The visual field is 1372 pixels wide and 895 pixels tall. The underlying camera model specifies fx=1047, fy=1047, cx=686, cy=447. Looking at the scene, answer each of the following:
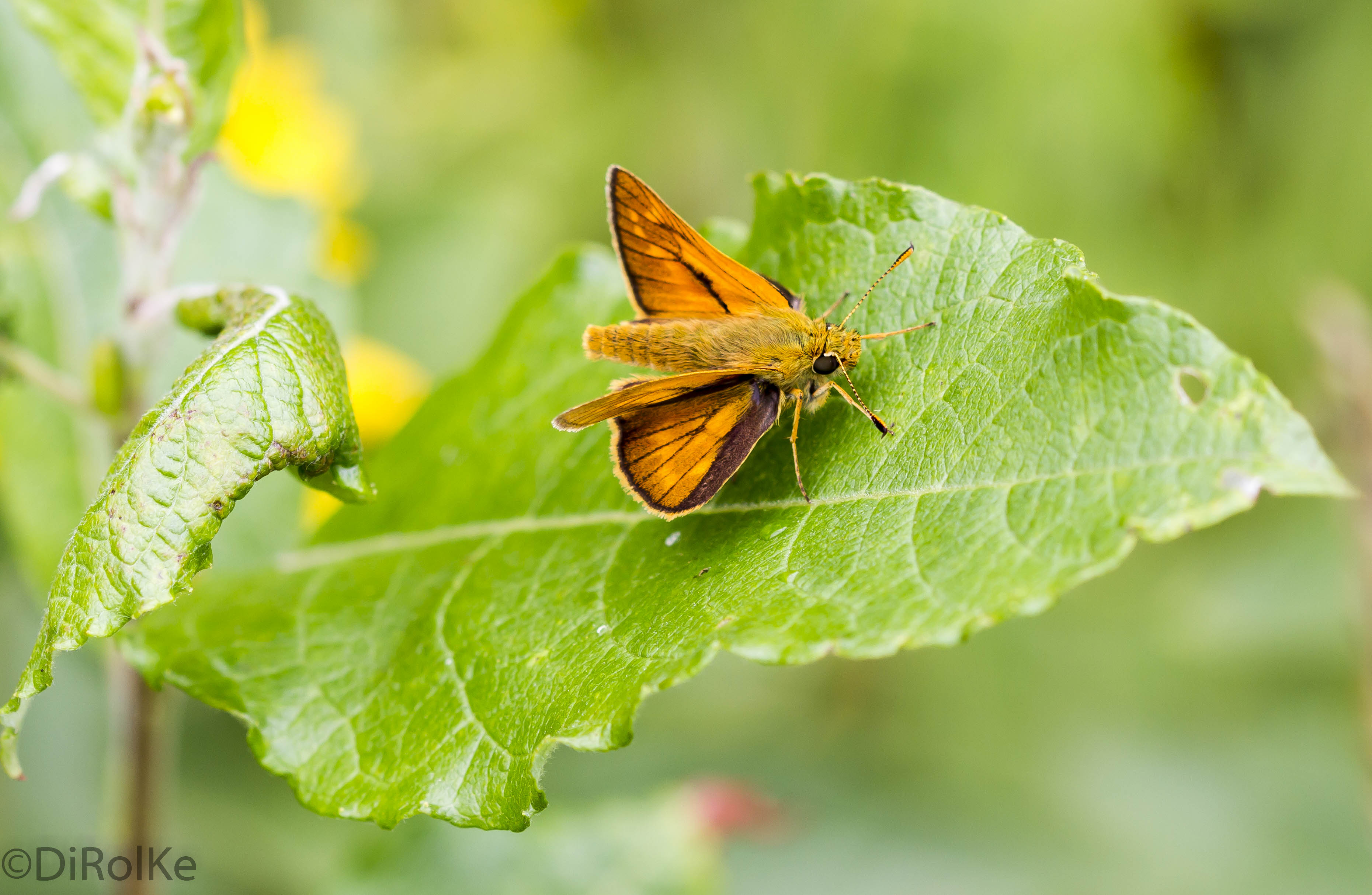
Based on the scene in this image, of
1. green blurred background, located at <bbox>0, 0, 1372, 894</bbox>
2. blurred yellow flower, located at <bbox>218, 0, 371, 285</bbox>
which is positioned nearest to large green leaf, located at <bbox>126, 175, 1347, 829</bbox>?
green blurred background, located at <bbox>0, 0, 1372, 894</bbox>

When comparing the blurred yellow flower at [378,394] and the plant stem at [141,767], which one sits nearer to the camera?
the plant stem at [141,767]

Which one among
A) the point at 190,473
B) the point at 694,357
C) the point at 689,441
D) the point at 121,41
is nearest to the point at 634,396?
the point at 689,441

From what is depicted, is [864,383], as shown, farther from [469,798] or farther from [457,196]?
[457,196]

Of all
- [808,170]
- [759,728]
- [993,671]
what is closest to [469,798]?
[759,728]

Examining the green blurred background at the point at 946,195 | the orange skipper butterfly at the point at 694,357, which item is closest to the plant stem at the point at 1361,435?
the green blurred background at the point at 946,195

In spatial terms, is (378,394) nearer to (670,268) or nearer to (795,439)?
(670,268)

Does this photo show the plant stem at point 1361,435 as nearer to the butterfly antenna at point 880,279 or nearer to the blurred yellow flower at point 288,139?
the butterfly antenna at point 880,279
